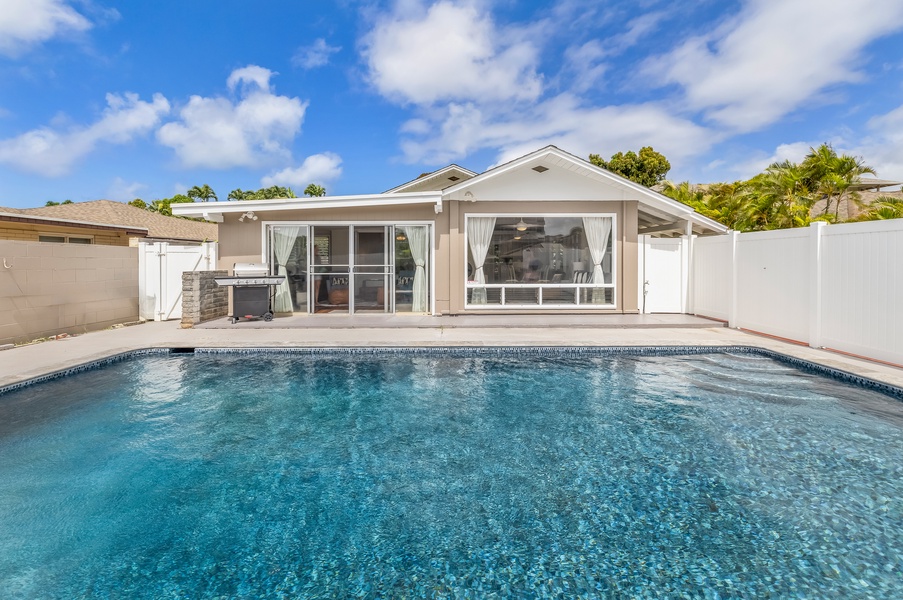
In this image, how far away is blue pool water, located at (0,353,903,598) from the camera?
2.44 m

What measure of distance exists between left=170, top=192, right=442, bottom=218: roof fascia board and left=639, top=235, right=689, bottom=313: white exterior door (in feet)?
17.8

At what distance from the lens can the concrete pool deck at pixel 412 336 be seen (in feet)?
21.2

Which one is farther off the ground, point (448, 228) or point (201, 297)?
point (448, 228)

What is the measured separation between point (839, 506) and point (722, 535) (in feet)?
3.48

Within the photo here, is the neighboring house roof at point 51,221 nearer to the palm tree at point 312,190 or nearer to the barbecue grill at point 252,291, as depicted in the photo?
the barbecue grill at point 252,291

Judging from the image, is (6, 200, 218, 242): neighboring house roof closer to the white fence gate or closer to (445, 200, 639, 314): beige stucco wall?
the white fence gate

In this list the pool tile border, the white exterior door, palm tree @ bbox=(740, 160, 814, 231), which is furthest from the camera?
palm tree @ bbox=(740, 160, 814, 231)

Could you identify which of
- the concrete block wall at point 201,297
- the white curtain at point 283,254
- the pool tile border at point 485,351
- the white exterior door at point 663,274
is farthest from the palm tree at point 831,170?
the concrete block wall at point 201,297

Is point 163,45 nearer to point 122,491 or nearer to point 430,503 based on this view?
point 122,491

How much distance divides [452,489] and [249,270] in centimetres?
839

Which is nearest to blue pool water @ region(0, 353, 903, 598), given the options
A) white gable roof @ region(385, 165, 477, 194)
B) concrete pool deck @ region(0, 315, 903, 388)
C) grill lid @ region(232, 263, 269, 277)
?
concrete pool deck @ region(0, 315, 903, 388)

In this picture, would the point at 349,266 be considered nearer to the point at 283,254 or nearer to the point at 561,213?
the point at 283,254

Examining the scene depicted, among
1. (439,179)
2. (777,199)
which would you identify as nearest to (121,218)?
(439,179)

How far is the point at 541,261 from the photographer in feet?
36.3
